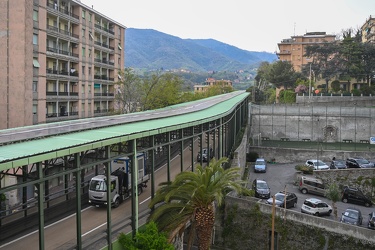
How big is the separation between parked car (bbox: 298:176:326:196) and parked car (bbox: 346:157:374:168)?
855 centimetres

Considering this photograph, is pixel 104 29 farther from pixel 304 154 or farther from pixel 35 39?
pixel 304 154

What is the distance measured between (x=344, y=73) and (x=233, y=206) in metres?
61.6

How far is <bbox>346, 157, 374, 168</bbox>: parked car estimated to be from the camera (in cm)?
4094

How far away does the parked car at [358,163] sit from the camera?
4094 centimetres

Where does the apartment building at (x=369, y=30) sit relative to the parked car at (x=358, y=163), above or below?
above

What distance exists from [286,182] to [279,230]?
13.4m

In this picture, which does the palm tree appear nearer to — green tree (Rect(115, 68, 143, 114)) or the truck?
the truck

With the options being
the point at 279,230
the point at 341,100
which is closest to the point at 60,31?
the point at 279,230

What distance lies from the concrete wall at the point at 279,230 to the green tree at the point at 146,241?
1384 centimetres

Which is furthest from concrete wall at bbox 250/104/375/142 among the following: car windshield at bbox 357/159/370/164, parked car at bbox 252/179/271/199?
parked car at bbox 252/179/271/199

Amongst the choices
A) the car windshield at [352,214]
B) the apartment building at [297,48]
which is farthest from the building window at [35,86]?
the apartment building at [297,48]

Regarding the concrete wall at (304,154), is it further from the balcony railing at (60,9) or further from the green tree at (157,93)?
the balcony railing at (60,9)

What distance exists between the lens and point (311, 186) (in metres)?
35.4

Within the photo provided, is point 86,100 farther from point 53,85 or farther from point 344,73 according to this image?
point 344,73
